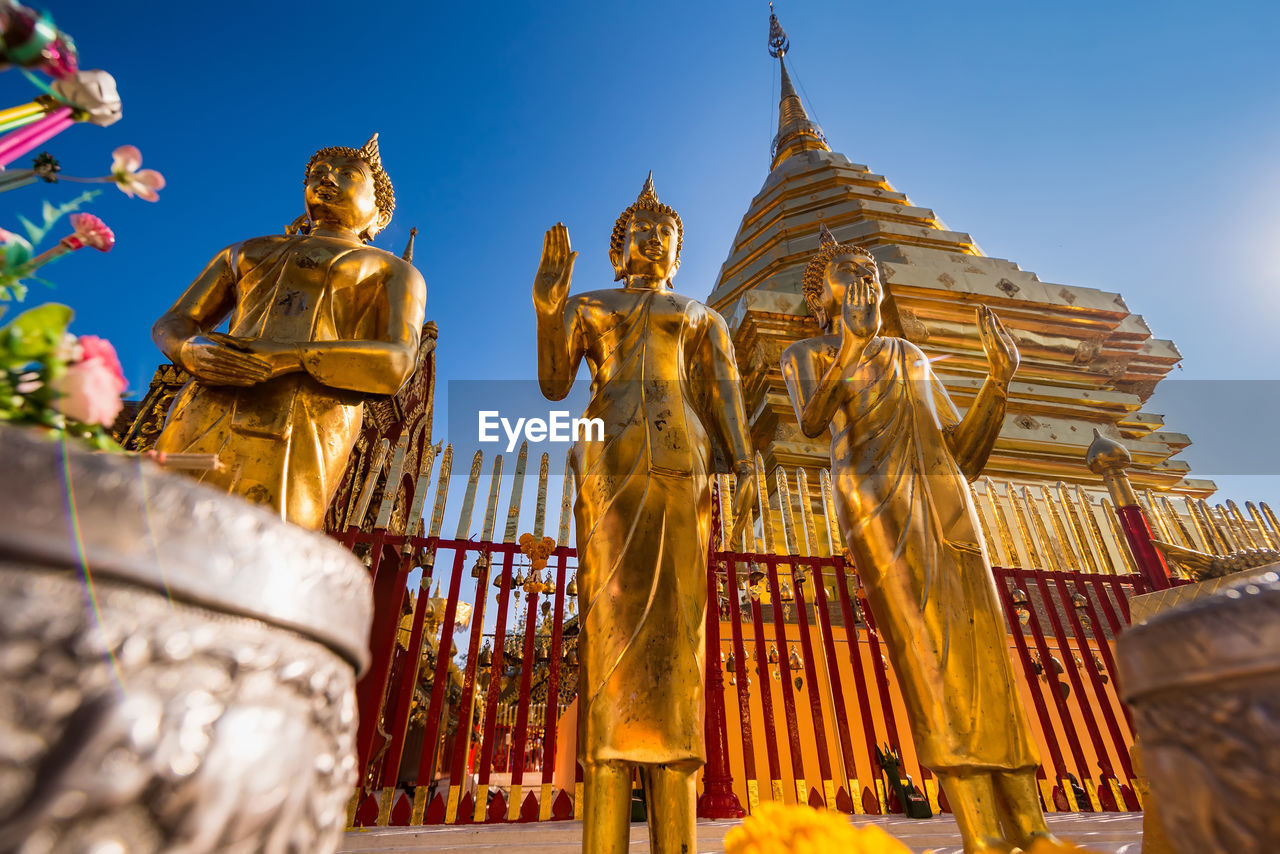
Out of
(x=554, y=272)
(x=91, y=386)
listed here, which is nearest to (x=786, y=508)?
(x=554, y=272)

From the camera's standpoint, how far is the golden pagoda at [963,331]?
24.2 ft

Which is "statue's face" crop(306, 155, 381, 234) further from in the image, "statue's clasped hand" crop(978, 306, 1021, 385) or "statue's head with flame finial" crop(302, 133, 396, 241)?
→ "statue's clasped hand" crop(978, 306, 1021, 385)

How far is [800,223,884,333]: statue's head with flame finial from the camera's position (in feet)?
10.1

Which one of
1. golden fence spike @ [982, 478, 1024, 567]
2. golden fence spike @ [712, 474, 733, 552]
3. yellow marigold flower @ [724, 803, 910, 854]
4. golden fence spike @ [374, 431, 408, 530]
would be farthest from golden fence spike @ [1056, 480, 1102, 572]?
yellow marigold flower @ [724, 803, 910, 854]

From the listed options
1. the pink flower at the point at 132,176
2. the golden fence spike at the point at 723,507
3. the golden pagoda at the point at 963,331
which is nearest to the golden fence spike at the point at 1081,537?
the golden pagoda at the point at 963,331

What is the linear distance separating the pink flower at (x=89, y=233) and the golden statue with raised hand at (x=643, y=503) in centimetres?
131

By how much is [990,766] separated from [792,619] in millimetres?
2466

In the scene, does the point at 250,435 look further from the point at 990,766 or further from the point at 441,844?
the point at 990,766

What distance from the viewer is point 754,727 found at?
3896 millimetres

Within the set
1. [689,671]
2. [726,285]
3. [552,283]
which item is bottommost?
[689,671]

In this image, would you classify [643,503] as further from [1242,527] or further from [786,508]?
[1242,527]

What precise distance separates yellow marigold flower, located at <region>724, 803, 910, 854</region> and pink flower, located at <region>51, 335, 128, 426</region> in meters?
0.88

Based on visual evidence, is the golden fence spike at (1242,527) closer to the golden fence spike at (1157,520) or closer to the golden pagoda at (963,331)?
the golden fence spike at (1157,520)

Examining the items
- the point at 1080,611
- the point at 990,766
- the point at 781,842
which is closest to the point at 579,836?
the point at 990,766
